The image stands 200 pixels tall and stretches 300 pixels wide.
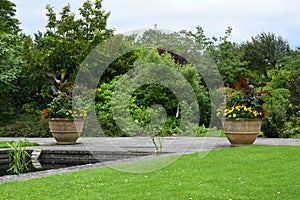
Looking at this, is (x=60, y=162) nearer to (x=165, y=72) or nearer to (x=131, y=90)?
(x=131, y=90)

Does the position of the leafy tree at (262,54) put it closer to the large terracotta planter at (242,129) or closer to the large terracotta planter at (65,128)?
the large terracotta planter at (242,129)

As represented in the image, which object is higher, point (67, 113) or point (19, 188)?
point (67, 113)

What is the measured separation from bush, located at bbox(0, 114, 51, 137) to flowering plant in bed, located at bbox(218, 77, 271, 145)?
20.9 ft

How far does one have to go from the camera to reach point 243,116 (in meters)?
8.70

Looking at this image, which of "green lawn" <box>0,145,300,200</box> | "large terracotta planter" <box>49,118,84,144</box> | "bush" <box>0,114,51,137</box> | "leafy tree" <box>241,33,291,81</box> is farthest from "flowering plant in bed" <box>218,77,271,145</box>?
"leafy tree" <box>241,33,291,81</box>

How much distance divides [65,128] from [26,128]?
13.9 feet

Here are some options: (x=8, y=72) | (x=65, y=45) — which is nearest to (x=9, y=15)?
(x=65, y=45)

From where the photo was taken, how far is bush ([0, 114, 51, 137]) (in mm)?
13062

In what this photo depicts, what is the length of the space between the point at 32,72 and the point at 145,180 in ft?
35.3

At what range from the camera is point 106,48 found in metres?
14.6

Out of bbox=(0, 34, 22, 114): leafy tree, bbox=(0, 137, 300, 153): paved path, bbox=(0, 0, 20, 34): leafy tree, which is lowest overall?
bbox=(0, 137, 300, 153): paved path

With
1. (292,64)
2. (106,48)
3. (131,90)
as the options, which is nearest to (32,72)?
(106,48)

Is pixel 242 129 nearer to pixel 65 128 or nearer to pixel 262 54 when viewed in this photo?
pixel 65 128

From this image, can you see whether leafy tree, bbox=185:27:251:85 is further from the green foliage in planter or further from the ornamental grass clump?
the green foliage in planter
